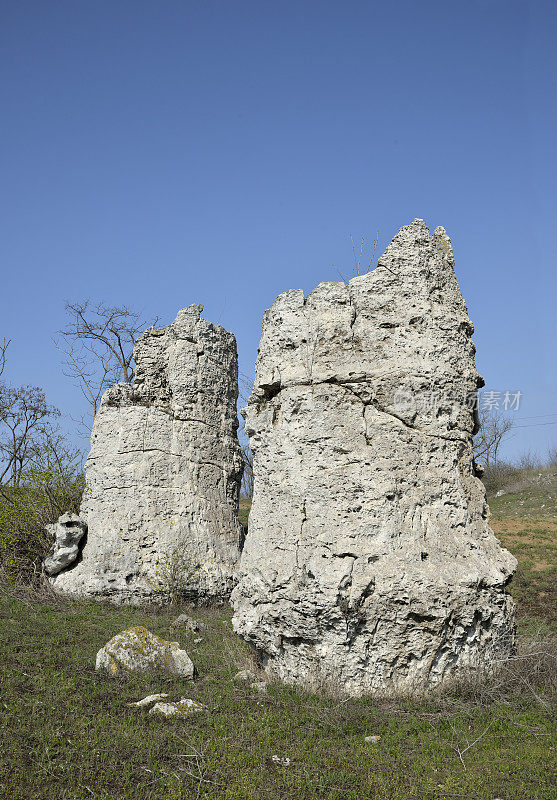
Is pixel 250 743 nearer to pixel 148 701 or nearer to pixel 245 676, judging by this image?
pixel 148 701

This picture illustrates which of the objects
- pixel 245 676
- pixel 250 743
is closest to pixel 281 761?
pixel 250 743

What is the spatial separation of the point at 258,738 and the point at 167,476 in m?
5.14

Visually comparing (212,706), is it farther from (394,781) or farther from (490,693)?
(490,693)

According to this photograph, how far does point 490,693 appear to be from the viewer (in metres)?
4.79

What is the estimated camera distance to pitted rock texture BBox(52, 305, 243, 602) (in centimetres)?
856

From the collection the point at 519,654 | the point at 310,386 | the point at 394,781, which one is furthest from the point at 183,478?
the point at 394,781

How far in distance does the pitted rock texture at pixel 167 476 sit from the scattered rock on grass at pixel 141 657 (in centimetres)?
280

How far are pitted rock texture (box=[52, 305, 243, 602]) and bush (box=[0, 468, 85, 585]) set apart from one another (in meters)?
0.82

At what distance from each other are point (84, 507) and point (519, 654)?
6426mm

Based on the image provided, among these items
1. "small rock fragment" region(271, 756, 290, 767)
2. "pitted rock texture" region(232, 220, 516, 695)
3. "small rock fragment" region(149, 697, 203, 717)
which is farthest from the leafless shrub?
"small rock fragment" region(149, 697, 203, 717)

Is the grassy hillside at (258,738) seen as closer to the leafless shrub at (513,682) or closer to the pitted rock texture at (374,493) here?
the leafless shrub at (513,682)

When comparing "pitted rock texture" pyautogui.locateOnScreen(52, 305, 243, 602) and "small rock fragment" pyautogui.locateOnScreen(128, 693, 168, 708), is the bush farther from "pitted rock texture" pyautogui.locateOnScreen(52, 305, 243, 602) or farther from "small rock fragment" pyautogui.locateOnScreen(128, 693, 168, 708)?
"small rock fragment" pyautogui.locateOnScreen(128, 693, 168, 708)

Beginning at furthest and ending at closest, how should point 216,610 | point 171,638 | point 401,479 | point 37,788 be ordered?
point 216,610
point 171,638
point 401,479
point 37,788

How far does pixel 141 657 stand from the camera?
5.55 m
